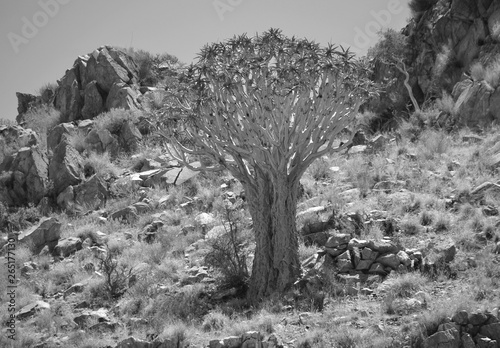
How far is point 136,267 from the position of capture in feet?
46.1

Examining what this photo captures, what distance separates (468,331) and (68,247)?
10.3m

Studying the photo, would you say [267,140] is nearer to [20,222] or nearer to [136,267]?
[136,267]

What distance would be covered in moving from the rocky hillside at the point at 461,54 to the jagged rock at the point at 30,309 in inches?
531

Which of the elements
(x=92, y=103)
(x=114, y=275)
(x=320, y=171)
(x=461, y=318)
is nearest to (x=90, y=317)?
(x=114, y=275)

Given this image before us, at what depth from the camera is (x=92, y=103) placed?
24.9m

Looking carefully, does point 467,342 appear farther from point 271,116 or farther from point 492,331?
point 271,116

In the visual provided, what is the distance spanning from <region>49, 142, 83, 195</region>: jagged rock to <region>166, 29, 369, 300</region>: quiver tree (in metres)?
7.92

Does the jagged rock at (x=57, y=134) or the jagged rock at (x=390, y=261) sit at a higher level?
the jagged rock at (x=57, y=134)

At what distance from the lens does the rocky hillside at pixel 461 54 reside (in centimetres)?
1914

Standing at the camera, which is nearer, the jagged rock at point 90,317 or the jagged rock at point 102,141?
the jagged rock at point 90,317

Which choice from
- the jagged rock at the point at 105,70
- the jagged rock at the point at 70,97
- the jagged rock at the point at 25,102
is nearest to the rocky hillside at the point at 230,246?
the jagged rock at the point at 70,97

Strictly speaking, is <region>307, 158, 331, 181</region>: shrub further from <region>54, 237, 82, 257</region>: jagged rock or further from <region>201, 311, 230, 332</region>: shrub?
<region>201, 311, 230, 332</region>: shrub

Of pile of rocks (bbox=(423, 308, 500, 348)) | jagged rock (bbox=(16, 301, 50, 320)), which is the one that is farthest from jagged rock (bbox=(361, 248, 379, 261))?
jagged rock (bbox=(16, 301, 50, 320))

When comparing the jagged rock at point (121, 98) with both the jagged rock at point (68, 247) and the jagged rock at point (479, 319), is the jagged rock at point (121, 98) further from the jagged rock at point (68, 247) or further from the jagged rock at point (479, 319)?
the jagged rock at point (479, 319)
